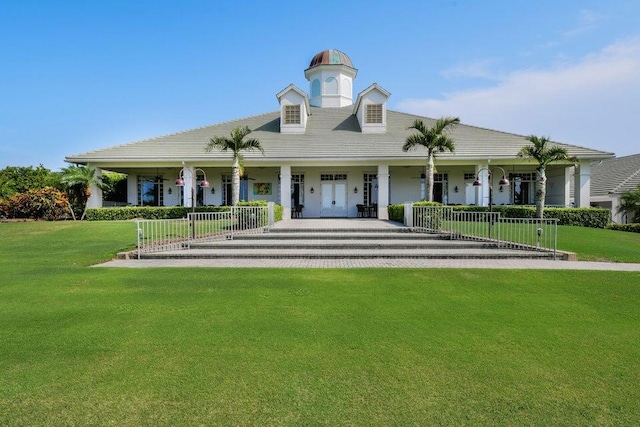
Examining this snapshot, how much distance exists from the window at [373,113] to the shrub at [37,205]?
61.4 feet

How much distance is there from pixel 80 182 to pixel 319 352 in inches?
870

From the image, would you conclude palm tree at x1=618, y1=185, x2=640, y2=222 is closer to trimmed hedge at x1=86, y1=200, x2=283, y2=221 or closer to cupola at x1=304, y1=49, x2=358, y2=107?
cupola at x1=304, y1=49, x2=358, y2=107

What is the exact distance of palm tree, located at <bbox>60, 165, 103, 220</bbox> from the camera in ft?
68.8

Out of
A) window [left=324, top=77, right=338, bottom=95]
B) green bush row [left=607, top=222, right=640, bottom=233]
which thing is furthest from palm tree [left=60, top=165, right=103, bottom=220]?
green bush row [left=607, top=222, right=640, bottom=233]

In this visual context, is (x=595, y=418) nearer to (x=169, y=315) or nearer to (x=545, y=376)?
(x=545, y=376)

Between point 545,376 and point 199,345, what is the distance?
361 cm

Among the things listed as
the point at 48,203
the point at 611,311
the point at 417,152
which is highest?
the point at 417,152

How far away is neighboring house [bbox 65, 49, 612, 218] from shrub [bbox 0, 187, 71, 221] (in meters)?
1.75

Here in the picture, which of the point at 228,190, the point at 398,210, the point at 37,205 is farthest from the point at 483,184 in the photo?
the point at 37,205

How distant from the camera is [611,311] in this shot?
5.66 metres

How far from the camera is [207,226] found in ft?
44.8

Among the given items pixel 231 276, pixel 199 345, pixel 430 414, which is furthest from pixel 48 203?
pixel 430 414

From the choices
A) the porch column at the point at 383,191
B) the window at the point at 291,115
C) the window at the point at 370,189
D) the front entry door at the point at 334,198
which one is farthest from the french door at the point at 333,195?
the window at the point at 291,115

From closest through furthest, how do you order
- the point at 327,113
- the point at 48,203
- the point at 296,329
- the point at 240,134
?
1. the point at 296,329
2. the point at 240,134
3. the point at 48,203
4. the point at 327,113
